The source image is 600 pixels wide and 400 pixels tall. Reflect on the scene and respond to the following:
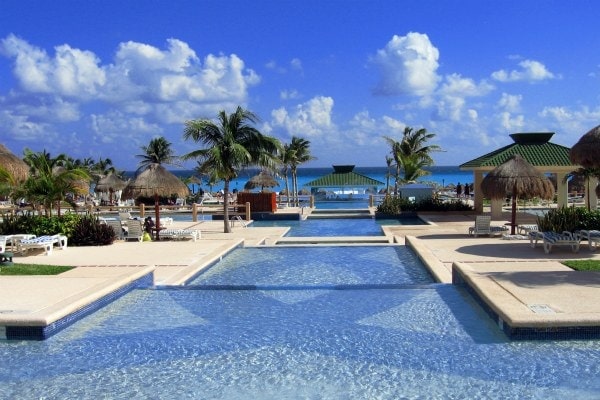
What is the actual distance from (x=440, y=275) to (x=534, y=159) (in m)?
15.8

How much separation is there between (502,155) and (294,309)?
19413 millimetres

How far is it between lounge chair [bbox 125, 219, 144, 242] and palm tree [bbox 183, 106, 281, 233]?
3496 mm

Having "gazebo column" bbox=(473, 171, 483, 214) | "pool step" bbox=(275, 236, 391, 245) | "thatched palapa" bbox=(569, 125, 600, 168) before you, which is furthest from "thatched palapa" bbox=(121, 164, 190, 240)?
"gazebo column" bbox=(473, 171, 483, 214)

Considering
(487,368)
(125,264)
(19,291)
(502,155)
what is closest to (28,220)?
(125,264)

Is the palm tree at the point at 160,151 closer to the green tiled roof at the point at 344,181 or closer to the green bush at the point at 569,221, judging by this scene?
the green tiled roof at the point at 344,181

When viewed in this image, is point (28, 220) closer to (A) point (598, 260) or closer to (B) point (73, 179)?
(B) point (73, 179)

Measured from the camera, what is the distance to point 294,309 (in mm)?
8820

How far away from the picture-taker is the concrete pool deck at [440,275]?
737cm

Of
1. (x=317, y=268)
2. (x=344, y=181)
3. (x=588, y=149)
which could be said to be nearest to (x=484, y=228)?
(x=588, y=149)

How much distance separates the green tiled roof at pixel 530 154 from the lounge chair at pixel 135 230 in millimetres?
14665

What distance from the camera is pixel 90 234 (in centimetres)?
1593

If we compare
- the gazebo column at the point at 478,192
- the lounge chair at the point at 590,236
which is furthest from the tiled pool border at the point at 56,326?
the gazebo column at the point at 478,192

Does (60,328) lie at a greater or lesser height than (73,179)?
lesser

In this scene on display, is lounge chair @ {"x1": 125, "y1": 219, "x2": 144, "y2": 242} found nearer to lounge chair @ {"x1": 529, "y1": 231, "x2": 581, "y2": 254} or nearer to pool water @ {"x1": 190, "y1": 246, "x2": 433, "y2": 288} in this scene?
pool water @ {"x1": 190, "y1": 246, "x2": 433, "y2": 288}
